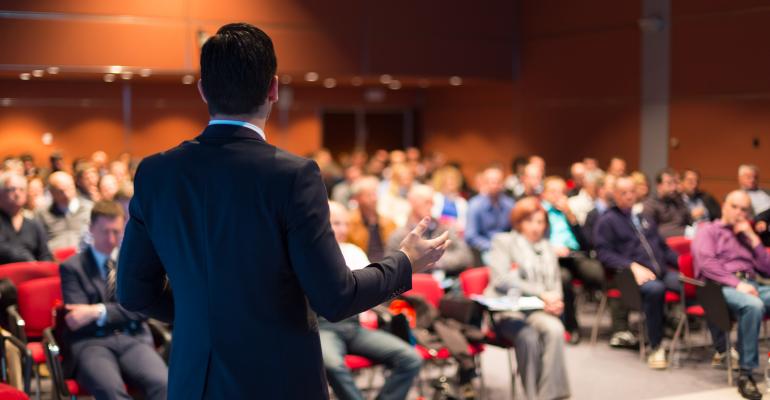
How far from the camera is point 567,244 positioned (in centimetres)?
860

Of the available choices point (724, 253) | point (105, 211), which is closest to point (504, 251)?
point (724, 253)

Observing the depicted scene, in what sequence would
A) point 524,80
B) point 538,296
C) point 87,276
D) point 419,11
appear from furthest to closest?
point 524,80 < point 419,11 < point 538,296 < point 87,276

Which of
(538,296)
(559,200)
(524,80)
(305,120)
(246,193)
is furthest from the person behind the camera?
(305,120)

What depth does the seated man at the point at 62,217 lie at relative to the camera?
7852 mm

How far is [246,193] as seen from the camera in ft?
5.80

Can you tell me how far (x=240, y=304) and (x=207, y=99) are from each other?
43cm

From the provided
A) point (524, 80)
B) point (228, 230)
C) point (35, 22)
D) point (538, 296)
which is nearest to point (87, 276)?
point (538, 296)

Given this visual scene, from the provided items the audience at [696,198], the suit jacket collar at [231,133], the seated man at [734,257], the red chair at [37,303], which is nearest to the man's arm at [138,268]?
the suit jacket collar at [231,133]

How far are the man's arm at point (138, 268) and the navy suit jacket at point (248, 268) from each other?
0.05 metres

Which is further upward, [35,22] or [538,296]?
[35,22]

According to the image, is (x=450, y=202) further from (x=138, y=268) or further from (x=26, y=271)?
(x=138, y=268)

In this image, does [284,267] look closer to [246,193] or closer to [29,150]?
[246,193]

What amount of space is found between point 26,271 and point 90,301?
1169 mm

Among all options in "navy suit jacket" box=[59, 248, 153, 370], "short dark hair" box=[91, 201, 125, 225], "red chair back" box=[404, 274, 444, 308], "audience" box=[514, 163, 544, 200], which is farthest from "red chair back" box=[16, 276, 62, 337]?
"audience" box=[514, 163, 544, 200]
